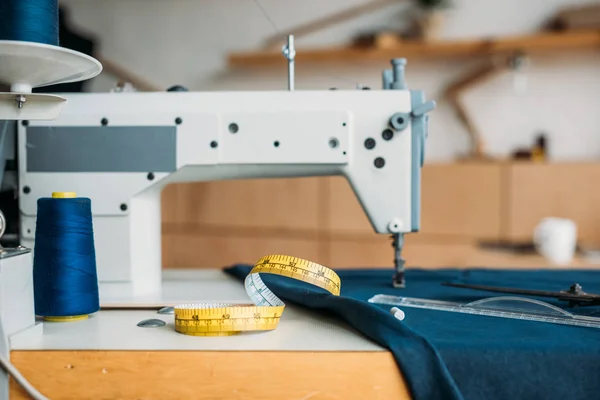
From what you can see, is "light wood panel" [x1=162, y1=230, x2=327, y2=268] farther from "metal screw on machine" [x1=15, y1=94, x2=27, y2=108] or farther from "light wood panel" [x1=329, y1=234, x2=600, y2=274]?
"metal screw on machine" [x1=15, y1=94, x2=27, y2=108]

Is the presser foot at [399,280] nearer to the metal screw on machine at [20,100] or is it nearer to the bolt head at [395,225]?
the bolt head at [395,225]

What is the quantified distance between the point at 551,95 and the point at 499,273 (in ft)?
7.39

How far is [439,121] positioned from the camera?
367 cm

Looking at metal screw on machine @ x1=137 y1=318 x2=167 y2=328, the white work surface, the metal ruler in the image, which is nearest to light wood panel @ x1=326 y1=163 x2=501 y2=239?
the metal ruler

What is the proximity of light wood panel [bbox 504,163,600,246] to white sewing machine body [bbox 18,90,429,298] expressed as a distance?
6.70 ft

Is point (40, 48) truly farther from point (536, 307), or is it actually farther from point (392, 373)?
point (536, 307)

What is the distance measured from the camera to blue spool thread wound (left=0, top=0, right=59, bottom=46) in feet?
3.31

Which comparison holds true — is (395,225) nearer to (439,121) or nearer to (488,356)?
(488,356)

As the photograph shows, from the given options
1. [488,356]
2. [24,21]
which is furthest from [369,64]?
[488,356]

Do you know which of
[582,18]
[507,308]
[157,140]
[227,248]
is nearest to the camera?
[507,308]

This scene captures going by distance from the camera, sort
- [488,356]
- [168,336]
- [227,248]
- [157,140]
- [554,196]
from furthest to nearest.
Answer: [227,248] < [554,196] < [157,140] < [168,336] < [488,356]

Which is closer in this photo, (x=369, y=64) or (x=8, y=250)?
(x=8, y=250)

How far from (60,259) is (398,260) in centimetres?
69

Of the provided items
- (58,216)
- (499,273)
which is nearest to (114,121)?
(58,216)
